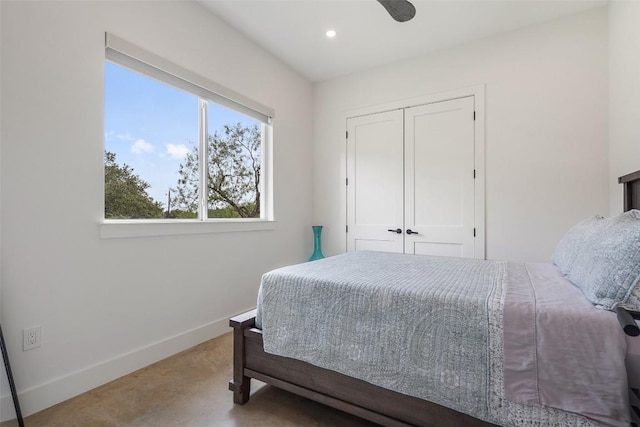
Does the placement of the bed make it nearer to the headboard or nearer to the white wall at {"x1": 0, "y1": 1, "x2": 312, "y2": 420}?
the headboard

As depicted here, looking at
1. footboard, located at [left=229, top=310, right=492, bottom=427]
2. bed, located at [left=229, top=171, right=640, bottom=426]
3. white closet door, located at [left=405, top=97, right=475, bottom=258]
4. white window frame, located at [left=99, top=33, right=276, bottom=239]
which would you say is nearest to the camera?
bed, located at [left=229, top=171, right=640, bottom=426]

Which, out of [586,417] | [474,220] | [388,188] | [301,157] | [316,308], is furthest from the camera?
[301,157]

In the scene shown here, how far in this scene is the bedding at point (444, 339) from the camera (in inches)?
40.0

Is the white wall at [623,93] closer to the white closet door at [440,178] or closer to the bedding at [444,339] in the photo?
the white closet door at [440,178]

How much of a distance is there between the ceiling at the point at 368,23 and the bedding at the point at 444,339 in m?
2.16

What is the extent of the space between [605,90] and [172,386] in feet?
12.8

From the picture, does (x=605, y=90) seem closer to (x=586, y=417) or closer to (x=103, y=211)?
(x=586, y=417)

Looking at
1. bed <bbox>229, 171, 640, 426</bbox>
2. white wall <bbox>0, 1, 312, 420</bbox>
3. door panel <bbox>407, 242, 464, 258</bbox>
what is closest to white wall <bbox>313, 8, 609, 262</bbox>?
door panel <bbox>407, 242, 464, 258</bbox>

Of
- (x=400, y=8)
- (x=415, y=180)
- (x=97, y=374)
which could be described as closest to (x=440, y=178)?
(x=415, y=180)

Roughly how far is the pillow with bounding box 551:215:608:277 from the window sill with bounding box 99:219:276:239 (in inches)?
95.0

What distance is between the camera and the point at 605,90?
255cm

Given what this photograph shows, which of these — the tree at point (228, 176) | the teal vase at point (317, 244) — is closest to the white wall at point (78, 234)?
the tree at point (228, 176)

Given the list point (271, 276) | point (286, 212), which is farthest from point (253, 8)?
point (271, 276)

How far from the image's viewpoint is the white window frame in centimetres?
202
